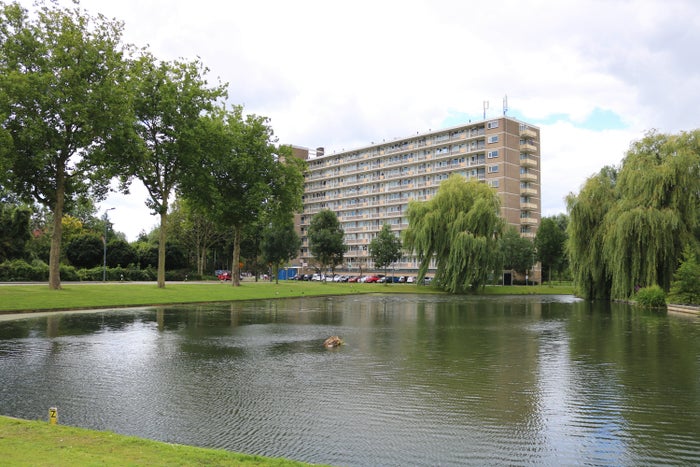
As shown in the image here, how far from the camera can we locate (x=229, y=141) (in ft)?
171

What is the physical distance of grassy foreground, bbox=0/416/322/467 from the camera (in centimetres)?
570

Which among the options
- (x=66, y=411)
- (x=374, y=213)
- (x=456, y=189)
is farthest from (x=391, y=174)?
(x=66, y=411)

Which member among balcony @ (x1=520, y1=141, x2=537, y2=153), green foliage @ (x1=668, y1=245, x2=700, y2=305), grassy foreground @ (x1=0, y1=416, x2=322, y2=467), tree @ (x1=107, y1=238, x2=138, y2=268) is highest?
balcony @ (x1=520, y1=141, x2=537, y2=153)

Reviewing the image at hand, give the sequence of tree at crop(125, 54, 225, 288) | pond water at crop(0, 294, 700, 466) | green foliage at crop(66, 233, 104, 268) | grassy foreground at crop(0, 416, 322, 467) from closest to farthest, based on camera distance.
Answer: grassy foreground at crop(0, 416, 322, 467) → pond water at crop(0, 294, 700, 466) → tree at crop(125, 54, 225, 288) → green foliage at crop(66, 233, 104, 268)

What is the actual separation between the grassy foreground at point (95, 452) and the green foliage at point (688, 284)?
37135 millimetres

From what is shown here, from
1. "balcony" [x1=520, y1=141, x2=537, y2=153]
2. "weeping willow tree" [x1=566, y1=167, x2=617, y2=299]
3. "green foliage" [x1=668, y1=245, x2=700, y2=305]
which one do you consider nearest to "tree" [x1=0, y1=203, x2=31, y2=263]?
"weeping willow tree" [x1=566, y1=167, x2=617, y2=299]

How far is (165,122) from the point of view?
4553cm

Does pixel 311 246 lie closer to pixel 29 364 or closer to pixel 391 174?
pixel 391 174

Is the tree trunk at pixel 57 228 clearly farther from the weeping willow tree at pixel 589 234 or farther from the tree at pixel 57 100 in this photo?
the weeping willow tree at pixel 589 234

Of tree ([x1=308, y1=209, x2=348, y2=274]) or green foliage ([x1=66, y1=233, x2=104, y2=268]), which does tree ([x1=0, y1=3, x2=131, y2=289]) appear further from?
tree ([x1=308, y1=209, x2=348, y2=274])

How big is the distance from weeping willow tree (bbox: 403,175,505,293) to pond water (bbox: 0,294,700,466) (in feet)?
123

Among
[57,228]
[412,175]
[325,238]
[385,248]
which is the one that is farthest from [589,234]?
[412,175]

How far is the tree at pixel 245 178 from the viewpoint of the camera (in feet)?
176

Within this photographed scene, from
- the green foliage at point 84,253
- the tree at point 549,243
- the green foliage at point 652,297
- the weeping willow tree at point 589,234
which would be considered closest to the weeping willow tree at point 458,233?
the weeping willow tree at point 589,234
